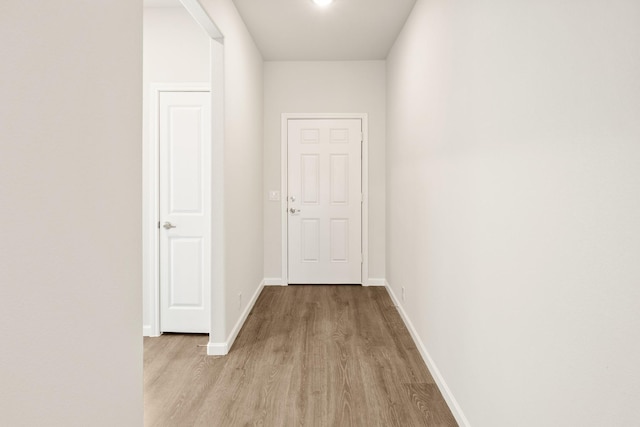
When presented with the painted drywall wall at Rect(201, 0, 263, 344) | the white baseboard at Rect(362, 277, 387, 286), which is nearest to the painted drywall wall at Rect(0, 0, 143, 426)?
the painted drywall wall at Rect(201, 0, 263, 344)

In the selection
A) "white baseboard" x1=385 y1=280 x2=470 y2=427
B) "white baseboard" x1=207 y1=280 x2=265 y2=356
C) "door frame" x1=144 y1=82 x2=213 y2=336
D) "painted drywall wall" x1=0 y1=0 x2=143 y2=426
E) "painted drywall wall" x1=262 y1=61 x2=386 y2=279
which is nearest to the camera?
"painted drywall wall" x1=0 y1=0 x2=143 y2=426

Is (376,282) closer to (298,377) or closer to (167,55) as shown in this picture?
(298,377)

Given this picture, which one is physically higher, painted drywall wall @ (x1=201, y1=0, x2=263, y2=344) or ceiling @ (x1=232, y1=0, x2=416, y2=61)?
ceiling @ (x1=232, y1=0, x2=416, y2=61)

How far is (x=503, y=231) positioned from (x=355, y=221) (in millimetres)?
3464

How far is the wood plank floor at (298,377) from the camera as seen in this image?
7.05 ft

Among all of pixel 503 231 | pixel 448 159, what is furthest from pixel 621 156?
pixel 448 159

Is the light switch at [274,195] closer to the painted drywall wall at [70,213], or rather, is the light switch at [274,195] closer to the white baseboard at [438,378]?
the white baseboard at [438,378]

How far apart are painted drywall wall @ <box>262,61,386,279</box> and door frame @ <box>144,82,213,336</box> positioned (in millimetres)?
1701

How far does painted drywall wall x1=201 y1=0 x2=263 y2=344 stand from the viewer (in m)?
3.02

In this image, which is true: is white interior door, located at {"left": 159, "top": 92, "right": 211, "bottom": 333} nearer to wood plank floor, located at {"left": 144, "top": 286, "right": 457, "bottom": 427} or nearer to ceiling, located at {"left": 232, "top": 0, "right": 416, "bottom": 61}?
wood plank floor, located at {"left": 144, "top": 286, "right": 457, "bottom": 427}

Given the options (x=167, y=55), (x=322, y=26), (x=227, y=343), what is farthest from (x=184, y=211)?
(x=322, y=26)

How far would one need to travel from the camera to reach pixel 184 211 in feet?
11.1

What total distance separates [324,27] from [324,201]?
203 centimetres

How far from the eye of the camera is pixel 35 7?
3.12 feet
